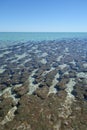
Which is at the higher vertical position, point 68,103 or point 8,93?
point 68,103

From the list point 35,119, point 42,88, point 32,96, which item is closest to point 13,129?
point 35,119

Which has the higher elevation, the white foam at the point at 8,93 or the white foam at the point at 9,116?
the white foam at the point at 9,116

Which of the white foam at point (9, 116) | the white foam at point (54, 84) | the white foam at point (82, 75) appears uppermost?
the white foam at point (9, 116)

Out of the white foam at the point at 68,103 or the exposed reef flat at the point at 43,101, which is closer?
the exposed reef flat at the point at 43,101

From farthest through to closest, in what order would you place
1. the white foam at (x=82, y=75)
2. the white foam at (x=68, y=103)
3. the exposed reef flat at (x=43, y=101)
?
the white foam at (x=82, y=75) → the white foam at (x=68, y=103) → the exposed reef flat at (x=43, y=101)

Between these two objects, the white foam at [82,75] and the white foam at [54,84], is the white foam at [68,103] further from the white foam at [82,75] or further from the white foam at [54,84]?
the white foam at [82,75]

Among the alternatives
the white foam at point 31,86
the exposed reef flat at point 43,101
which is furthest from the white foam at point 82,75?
the white foam at point 31,86

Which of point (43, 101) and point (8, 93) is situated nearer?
point (43, 101)

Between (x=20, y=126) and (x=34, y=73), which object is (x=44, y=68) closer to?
(x=34, y=73)

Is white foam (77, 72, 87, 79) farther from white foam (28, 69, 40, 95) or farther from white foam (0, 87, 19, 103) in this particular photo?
white foam (0, 87, 19, 103)

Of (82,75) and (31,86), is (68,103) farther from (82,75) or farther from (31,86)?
(82,75)

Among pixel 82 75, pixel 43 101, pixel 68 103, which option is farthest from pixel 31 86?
pixel 82 75
